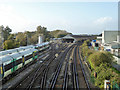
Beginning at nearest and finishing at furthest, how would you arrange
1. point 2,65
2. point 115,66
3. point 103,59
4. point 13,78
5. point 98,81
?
point 98,81 < point 2,65 < point 13,78 < point 103,59 < point 115,66

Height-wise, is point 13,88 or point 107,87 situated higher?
Answer: point 107,87

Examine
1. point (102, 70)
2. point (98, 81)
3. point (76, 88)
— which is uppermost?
point (102, 70)

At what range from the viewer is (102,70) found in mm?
11906

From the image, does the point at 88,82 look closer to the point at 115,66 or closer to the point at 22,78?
the point at 22,78

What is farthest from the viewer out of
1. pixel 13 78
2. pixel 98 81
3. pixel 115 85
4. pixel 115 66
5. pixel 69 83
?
pixel 115 66

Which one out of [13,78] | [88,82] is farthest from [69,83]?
[13,78]

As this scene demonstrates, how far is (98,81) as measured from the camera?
1145 cm

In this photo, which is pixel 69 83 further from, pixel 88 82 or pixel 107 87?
pixel 107 87

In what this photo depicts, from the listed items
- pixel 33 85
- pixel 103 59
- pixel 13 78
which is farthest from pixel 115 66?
pixel 13 78

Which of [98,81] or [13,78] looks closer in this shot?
[98,81]

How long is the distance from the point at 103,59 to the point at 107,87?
6.43 meters

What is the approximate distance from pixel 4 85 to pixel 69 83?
7761mm

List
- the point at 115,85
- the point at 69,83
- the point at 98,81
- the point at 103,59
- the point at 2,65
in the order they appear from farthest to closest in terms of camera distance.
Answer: the point at 103,59 < the point at 69,83 < the point at 2,65 < the point at 98,81 < the point at 115,85

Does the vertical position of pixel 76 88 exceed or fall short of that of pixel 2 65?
it falls short
